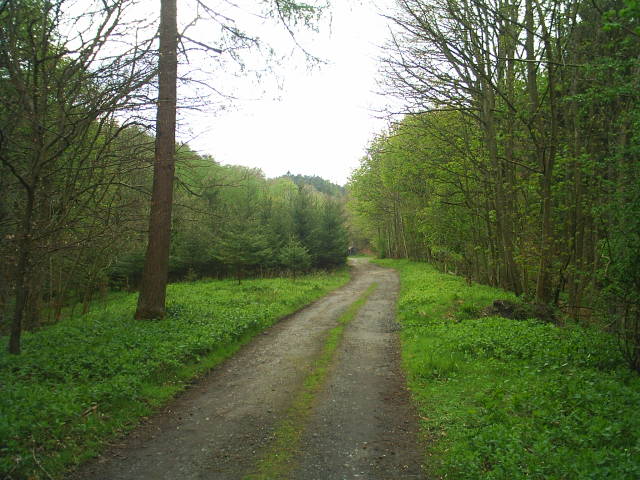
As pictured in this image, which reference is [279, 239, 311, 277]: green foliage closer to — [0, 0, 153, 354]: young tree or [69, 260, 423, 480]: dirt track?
[69, 260, 423, 480]: dirt track

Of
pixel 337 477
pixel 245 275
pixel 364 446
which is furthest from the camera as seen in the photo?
pixel 245 275

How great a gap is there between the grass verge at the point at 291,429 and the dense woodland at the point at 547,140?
482 centimetres

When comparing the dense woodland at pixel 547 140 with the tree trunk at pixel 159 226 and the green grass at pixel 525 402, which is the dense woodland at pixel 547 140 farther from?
the tree trunk at pixel 159 226

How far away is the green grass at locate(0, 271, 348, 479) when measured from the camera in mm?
4434

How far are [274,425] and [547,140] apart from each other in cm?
992

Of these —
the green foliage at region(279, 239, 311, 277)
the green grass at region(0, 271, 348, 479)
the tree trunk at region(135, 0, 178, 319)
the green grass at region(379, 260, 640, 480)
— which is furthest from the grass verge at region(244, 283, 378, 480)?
the green foliage at region(279, 239, 311, 277)

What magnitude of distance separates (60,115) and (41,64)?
2.75 feet

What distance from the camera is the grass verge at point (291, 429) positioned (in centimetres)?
446

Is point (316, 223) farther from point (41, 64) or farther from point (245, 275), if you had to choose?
point (41, 64)

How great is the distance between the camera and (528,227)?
1546cm

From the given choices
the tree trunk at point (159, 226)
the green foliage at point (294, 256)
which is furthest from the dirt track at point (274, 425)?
the green foliage at point (294, 256)

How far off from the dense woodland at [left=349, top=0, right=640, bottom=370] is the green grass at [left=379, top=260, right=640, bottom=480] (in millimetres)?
922

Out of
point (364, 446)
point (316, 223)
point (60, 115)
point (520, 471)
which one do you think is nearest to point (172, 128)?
point (60, 115)

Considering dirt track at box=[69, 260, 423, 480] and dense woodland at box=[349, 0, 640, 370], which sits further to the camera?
dense woodland at box=[349, 0, 640, 370]
